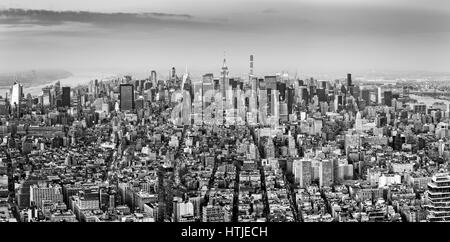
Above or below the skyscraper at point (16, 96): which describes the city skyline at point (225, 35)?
above

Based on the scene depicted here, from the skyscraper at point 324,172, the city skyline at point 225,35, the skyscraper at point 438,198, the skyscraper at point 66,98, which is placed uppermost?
the city skyline at point 225,35

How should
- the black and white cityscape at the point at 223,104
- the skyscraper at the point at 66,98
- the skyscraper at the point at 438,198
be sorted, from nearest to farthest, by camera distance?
the skyscraper at the point at 438,198 < the black and white cityscape at the point at 223,104 < the skyscraper at the point at 66,98

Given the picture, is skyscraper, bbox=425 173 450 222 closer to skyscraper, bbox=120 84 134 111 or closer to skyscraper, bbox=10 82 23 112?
skyscraper, bbox=120 84 134 111

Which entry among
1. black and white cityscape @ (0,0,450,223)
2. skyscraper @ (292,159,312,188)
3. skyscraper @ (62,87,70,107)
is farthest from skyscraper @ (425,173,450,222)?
skyscraper @ (62,87,70,107)

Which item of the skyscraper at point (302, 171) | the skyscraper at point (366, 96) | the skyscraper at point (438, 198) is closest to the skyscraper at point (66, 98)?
the skyscraper at point (302, 171)

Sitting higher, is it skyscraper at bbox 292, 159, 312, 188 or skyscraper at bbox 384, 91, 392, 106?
skyscraper at bbox 384, 91, 392, 106

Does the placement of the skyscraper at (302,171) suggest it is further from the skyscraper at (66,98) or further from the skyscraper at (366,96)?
the skyscraper at (66,98)

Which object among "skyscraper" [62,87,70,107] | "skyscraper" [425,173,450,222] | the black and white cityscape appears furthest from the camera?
"skyscraper" [62,87,70,107]

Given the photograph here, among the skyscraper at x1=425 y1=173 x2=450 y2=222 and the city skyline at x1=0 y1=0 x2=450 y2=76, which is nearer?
the skyscraper at x1=425 y1=173 x2=450 y2=222
